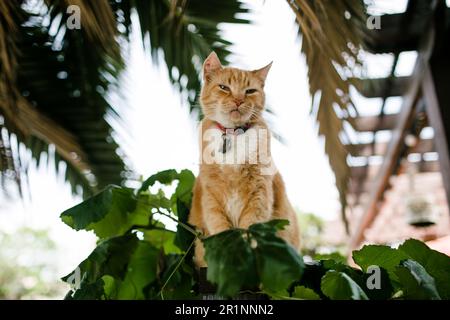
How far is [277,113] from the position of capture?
3.96 ft

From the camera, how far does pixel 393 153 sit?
11.5 feet

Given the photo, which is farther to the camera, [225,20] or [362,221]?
A: [362,221]

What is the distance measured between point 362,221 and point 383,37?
112 inches

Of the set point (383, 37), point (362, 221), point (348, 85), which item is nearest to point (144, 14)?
point (348, 85)

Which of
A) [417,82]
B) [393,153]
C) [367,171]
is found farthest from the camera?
[367,171]

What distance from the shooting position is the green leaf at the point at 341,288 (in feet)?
1.87

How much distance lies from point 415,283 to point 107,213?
482 millimetres

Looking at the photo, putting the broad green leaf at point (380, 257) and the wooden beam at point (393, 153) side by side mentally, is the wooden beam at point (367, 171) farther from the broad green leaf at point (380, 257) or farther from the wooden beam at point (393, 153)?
the broad green leaf at point (380, 257)

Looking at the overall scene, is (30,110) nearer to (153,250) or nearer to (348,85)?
(153,250)

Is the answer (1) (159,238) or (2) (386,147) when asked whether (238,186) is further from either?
(2) (386,147)

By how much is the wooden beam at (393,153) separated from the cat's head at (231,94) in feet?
6.55

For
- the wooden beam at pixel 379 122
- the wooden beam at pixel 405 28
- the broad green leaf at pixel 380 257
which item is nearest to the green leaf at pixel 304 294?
the broad green leaf at pixel 380 257

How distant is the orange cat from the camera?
2.40ft

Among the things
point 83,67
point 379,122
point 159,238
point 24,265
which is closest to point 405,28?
point 379,122
